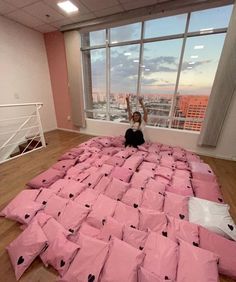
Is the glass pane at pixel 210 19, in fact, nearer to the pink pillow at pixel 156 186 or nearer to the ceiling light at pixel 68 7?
the ceiling light at pixel 68 7

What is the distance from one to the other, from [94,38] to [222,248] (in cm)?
447

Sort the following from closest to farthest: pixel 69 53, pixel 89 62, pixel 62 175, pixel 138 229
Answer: pixel 138 229
pixel 62 175
pixel 69 53
pixel 89 62

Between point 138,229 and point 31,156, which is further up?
point 138,229

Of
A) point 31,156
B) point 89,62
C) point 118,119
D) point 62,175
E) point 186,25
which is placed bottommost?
point 31,156

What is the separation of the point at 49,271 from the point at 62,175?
1.07 metres

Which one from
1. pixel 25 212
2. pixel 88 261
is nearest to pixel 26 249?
pixel 25 212

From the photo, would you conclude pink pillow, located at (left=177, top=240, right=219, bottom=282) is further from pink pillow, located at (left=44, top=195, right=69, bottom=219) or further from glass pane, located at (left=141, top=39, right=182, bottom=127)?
glass pane, located at (left=141, top=39, right=182, bottom=127)

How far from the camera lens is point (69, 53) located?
3750 millimetres

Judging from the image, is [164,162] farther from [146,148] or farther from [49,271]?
[49,271]

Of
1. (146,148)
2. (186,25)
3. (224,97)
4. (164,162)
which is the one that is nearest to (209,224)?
(164,162)

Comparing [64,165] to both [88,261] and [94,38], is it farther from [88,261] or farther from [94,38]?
[94,38]

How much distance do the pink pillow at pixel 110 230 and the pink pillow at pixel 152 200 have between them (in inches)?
14.1

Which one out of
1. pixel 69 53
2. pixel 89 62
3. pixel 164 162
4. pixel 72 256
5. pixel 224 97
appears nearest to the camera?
pixel 72 256

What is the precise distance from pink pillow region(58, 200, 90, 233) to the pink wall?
Answer: 11.3 feet
